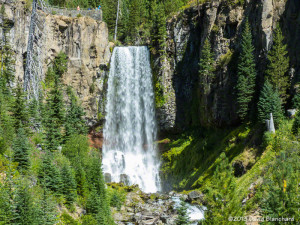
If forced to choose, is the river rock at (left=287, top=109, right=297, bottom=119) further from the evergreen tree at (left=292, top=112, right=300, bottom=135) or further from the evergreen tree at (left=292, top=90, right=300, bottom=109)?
the evergreen tree at (left=292, top=112, right=300, bottom=135)

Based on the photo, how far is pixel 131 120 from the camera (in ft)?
182

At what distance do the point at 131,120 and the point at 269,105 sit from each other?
949 inches

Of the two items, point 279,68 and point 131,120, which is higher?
point 279,68

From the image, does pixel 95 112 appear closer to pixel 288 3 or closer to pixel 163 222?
pixel 163 222

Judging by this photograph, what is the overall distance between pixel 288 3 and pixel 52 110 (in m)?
31.2

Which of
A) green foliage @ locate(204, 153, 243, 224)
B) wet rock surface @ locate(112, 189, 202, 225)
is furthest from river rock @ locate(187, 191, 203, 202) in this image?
green foliage @ locate(204, 153, 243, 224)

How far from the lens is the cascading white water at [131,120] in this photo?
172 ft

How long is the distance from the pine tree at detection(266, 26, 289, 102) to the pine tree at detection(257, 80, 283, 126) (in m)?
1.50

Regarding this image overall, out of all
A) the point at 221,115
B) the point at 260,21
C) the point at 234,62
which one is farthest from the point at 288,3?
the point at 221,115

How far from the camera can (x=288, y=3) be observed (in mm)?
41906

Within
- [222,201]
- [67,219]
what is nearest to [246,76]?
[222,201]

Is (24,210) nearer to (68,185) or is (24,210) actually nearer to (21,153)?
(21,153)

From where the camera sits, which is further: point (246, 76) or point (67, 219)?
point (246, 76)

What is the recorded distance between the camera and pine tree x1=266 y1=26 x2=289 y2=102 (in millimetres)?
39438
